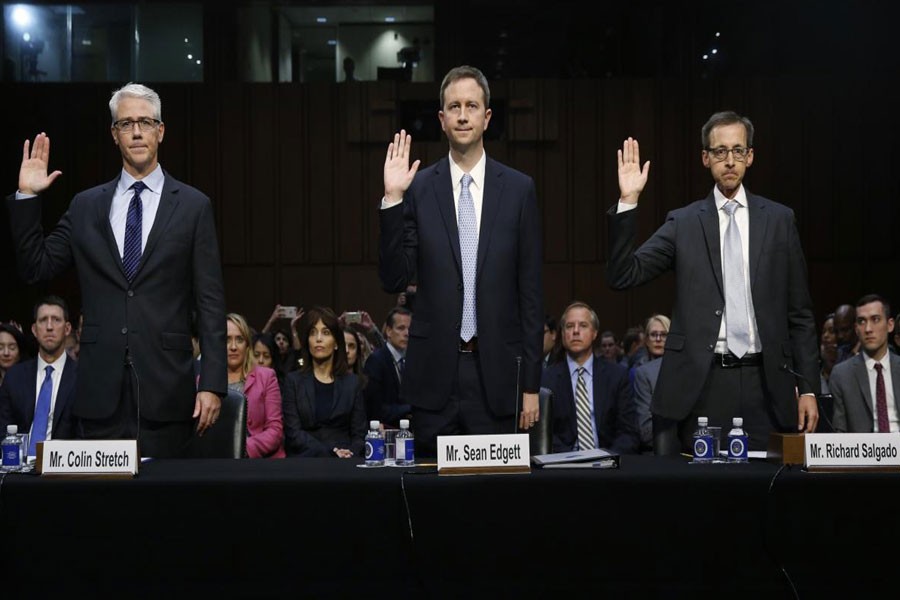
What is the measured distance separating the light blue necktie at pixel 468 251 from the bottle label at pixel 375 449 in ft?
1.37

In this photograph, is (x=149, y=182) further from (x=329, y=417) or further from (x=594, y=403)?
(x=594, y=403)

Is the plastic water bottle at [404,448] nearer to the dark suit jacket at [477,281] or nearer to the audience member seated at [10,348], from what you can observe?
the dark suit jacket at [477,281]

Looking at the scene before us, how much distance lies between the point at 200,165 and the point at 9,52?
2.33 meters

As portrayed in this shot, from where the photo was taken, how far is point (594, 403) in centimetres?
495

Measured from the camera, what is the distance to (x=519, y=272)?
2.79m

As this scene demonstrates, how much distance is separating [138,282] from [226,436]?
2.36ft

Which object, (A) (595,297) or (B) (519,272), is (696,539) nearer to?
(B) (519,272)

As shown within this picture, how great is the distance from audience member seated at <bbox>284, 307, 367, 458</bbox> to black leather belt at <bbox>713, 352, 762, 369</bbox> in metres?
2.38

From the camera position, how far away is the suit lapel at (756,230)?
279 cm

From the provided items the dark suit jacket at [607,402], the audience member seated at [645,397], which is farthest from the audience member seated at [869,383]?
the dark suit jacket at [607,402]

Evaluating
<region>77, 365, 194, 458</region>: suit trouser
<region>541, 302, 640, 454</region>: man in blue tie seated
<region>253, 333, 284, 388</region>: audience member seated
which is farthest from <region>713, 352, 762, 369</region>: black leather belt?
<region>253, 333, 284, 388</region>: audience member seated

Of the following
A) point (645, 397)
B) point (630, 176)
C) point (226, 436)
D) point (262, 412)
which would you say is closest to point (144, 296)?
point (226, 436)

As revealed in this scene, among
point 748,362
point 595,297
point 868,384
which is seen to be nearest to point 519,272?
point 748,362

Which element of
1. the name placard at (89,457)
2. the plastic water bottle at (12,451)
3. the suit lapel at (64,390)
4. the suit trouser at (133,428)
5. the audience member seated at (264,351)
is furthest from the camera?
the audience member seated at (264,351)
